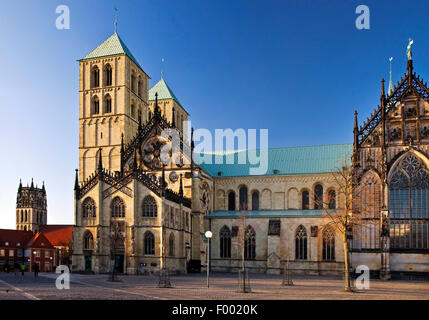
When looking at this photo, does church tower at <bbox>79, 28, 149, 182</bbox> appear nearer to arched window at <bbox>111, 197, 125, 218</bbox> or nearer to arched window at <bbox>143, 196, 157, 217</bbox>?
arched window at <bbox>111, 197, 125, 218</bbox>

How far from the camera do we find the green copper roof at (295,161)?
68.2m

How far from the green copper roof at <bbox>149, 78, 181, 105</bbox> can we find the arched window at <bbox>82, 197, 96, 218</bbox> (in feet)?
136

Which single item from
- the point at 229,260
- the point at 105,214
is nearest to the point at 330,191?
the point at 229,260

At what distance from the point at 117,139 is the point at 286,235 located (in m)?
29.6

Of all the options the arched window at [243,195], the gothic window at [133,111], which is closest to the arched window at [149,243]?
the arched window at [243,195]

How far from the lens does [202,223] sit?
64.1 m

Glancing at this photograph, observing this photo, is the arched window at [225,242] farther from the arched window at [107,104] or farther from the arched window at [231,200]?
the arched window at [107,104]

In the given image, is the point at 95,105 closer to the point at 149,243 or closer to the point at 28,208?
the point at 149,243

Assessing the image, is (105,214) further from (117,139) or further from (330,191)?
(330,191)

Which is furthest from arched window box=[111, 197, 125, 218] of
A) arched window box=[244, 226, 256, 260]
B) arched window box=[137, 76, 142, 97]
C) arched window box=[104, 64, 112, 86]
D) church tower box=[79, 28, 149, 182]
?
arched window box=[137, 76, 142, 97]

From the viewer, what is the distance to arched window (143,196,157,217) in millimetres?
53625

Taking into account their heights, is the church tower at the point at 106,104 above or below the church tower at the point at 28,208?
above

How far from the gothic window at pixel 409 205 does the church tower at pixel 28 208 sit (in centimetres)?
11996
